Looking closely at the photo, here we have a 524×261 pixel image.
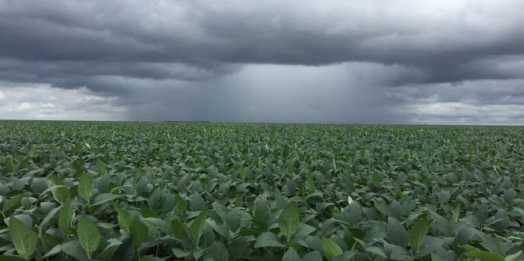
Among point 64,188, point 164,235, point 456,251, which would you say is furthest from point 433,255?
point 64,188

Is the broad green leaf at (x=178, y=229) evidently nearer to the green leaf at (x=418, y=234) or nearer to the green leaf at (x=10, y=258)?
the green leaf at (x=10, y=258)

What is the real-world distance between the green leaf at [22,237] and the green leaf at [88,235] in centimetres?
21

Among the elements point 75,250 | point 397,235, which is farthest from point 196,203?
point 397,235

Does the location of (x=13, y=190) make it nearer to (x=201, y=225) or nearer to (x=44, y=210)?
(x=44, y=210)

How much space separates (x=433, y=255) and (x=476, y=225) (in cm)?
101

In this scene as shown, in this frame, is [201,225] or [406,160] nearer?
[201,225]

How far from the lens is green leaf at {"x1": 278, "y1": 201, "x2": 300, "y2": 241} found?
202 cm

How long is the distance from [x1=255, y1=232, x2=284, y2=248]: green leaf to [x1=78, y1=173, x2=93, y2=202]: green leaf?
1.11 meters

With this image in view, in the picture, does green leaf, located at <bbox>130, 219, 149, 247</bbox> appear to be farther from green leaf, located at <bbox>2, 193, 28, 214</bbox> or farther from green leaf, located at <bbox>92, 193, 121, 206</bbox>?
green leaf, located at <bbox>2, 193, 28, 214</bbox>

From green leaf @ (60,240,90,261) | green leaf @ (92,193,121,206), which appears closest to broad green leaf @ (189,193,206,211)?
green leaf @ (92,193,121,206)

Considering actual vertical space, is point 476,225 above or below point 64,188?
below

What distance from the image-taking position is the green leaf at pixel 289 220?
6.62 feet

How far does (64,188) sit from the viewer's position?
2.74 m

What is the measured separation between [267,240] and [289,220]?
132mm
